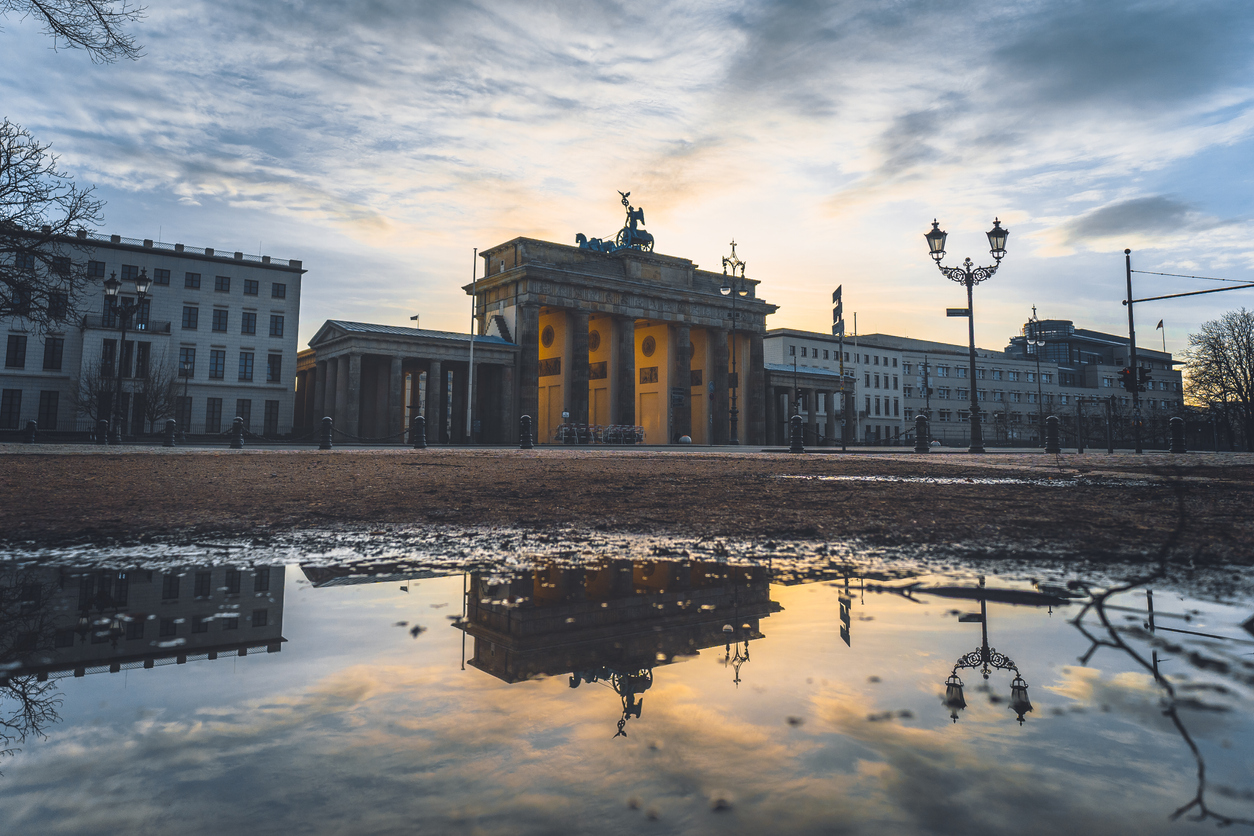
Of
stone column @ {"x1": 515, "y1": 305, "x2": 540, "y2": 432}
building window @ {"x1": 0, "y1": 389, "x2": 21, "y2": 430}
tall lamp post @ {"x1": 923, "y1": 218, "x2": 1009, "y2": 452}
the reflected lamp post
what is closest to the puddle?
the reflected lamp post

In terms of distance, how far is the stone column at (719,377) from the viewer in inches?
2355

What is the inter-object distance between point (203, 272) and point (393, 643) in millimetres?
66985

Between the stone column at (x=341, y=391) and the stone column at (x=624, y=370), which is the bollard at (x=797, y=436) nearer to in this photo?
the stone column at (x=624, y=370)

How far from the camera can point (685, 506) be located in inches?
254

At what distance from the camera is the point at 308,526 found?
520 centimetres

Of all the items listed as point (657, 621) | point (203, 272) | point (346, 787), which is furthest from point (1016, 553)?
point (203, 272)

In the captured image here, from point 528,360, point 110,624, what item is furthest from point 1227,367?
point 110,624

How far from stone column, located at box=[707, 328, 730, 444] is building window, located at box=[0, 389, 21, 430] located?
53.3 m

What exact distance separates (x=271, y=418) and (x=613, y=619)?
64.8m

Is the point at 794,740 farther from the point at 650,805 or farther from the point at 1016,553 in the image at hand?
the point at 1016,553

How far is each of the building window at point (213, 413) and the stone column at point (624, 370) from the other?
32468mm

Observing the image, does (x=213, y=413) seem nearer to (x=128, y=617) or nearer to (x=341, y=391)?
(x=341, y=391)

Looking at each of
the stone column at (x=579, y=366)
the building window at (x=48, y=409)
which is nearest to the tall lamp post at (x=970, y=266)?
the stone column at (x=579, y=366)

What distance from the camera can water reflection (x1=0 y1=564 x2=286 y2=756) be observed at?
6.00 feet
